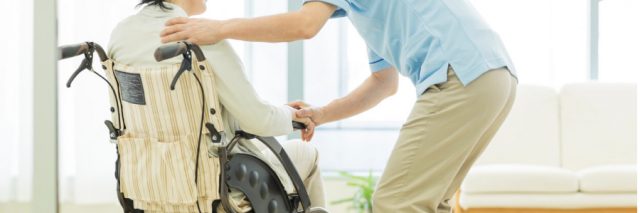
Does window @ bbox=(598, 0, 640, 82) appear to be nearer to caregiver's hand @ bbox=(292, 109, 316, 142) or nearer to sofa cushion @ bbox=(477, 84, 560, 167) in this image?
sofa cushion @ bbox=(477, 84, 560, 167)

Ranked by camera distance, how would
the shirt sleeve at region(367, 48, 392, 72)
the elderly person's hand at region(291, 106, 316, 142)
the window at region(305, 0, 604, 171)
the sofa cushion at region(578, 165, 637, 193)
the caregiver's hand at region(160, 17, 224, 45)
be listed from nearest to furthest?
the caregiver's hand at region(160, 17, 224, 45) → the elderly person's hand at region(291, 106, 316, 142) → the shirt sleeve at region(367, 48, 392, 72) → the sofa cushion at region(578, 165, 637, 193) → the window at region(305, 0, 604, 171)

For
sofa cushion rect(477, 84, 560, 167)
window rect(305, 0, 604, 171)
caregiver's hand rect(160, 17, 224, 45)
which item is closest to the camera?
caregiver's hand rect(160, 17, 224, 45)

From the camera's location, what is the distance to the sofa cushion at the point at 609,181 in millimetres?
3896

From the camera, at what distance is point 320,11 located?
1895 mm

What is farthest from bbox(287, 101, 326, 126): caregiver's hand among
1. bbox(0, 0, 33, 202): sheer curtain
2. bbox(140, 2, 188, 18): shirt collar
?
bbox(0, 0, 33, 202): sheer curtain

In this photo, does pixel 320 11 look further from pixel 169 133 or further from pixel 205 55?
pixel 169 133

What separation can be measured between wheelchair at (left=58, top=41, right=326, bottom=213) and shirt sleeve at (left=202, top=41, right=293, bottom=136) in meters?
0.03

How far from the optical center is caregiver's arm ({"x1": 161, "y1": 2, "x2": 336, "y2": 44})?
5.86ft

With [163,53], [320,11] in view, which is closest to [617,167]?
[320,11]

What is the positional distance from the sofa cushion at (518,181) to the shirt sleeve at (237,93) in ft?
7.17

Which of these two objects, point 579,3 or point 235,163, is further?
point 579,3

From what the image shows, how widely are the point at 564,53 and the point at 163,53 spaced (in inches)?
141

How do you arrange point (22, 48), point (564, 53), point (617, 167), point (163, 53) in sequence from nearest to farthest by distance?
point (22, 48), point (163, 53), point (617, 167), point (564, 53)

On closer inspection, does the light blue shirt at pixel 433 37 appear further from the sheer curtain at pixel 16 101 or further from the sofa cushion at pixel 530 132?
the sofa cushion at pixel 530 132
